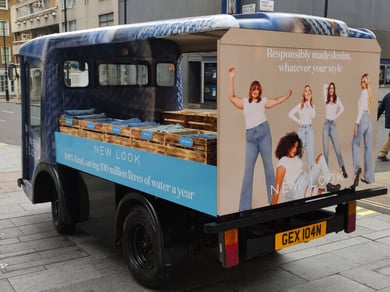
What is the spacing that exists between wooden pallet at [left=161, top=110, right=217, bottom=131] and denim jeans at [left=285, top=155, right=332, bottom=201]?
1.61m

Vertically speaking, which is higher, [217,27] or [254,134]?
[217,27]

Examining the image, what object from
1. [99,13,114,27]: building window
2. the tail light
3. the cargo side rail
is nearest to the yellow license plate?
the cargo side rail

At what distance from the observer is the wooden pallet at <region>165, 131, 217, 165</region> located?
342cm

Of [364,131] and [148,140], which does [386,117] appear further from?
[148,140]

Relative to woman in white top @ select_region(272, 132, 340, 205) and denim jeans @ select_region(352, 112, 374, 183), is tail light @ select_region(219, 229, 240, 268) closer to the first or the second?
woman in white top @ select_region(272, 132, 340, 205)

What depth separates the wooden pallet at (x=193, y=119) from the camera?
5.37 metres

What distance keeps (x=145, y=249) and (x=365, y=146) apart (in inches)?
85.3

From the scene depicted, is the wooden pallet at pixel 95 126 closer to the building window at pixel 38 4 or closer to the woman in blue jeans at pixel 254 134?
the woman in blue jeans at pixel 254 134

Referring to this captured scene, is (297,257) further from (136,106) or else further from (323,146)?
(136,106)

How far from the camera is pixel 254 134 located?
344 centimetres

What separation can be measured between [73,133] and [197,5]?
2488 cm

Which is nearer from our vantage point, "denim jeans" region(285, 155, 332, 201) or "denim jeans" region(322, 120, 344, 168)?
"denim jeans" region(285, 155, 332, 201)

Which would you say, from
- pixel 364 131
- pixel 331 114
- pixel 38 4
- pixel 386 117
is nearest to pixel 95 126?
pixel 331 114

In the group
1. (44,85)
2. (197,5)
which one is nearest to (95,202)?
(44,85)
